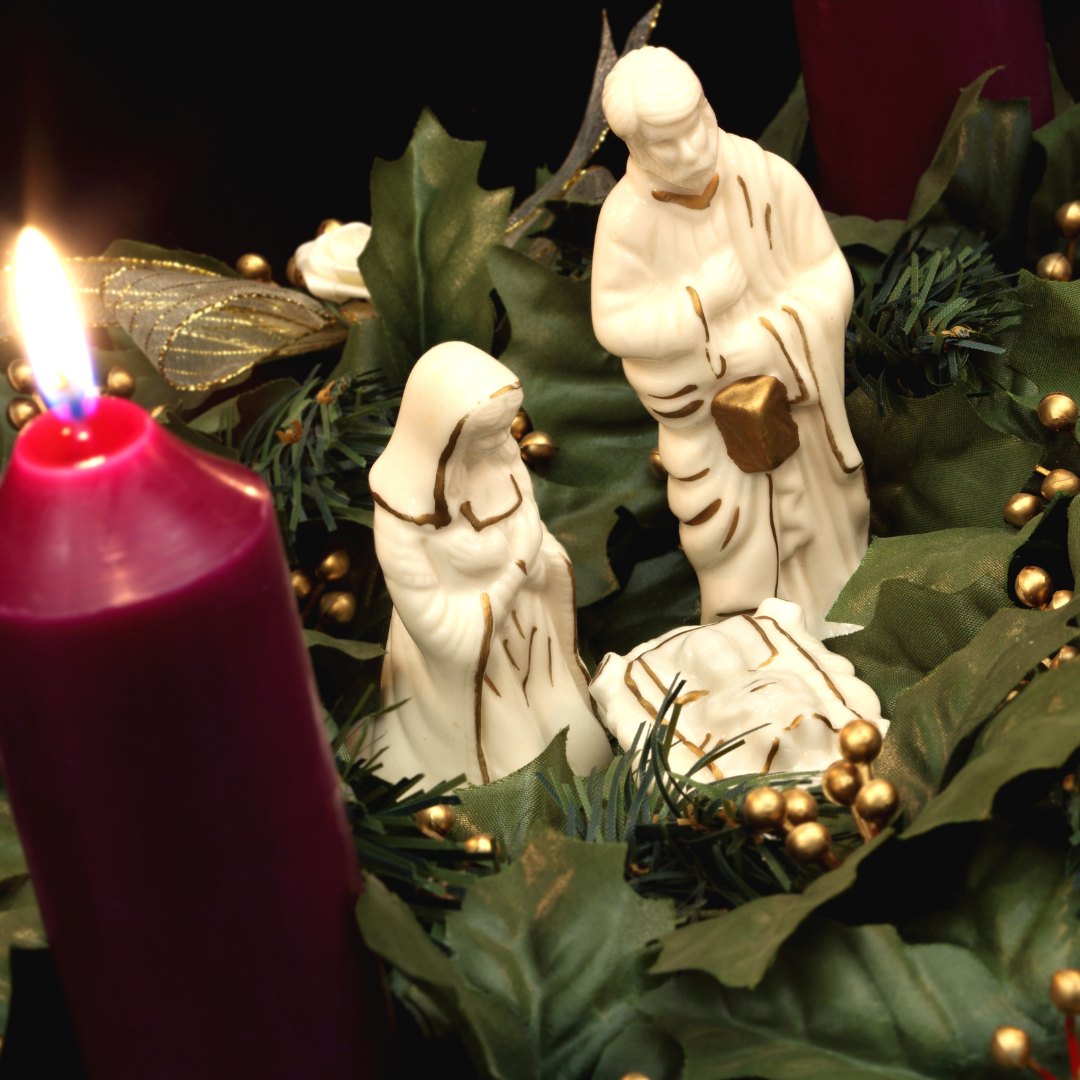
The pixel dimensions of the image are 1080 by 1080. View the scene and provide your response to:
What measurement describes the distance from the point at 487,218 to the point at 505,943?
0.42 m

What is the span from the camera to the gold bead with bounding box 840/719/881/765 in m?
0.43

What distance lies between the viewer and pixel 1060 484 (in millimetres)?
600

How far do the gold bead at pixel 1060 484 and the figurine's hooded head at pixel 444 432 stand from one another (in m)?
0.23

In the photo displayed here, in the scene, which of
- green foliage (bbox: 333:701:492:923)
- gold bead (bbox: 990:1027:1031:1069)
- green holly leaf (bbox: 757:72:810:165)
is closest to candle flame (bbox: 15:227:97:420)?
green foliage (bbox: 333:701:492:923)

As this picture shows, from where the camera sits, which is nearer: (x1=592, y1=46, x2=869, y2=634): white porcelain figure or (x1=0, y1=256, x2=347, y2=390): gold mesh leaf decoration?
(x1=592, y1=46, x2=869, y2=634): white porcelain figure

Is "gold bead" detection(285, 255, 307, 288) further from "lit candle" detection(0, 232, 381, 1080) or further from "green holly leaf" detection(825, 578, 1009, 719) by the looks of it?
"lit candle" detection(0, 232, 381, 1080)

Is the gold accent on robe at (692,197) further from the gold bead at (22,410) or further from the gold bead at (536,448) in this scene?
the gold bead at (22,410)

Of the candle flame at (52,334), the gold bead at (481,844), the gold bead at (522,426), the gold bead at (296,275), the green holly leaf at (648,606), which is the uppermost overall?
the candle flame at (52,334)

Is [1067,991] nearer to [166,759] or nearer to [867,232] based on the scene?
[166,759]

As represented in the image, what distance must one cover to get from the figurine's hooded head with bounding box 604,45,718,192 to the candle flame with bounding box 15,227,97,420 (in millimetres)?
331

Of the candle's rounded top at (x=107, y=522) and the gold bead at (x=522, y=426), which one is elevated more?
the candle's rounded top at (x=107, y=522)

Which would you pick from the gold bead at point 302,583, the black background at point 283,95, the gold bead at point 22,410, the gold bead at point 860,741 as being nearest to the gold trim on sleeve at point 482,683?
the gold bead at point 302,583

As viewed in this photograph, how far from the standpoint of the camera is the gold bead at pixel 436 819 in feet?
1.65

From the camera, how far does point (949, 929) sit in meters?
0.42
